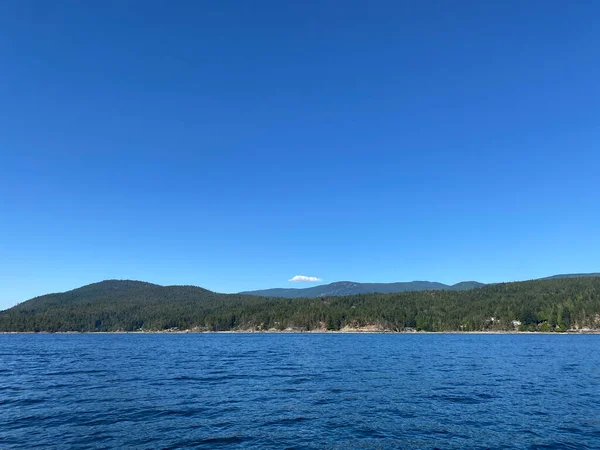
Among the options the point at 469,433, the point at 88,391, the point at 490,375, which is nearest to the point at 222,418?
the point at 469,433

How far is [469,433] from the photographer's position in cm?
2991

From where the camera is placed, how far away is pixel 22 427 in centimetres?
3166

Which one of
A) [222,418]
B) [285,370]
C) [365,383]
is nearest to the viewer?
[222,418]

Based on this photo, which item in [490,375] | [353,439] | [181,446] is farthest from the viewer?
[490,375]

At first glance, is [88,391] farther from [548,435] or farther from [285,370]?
[548,435]

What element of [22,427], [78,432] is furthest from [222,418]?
[22,427]

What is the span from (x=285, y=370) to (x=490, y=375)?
33375 mm

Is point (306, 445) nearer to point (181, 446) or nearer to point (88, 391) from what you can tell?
point (181, 446)

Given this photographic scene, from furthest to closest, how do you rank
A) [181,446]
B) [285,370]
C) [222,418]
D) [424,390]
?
[285,370] → [424,390] → [222,418] → [181,446]

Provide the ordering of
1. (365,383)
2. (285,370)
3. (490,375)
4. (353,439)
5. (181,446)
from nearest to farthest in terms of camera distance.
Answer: (181,446) < (353,439) < (365,383) < (490,375) < (285,370)

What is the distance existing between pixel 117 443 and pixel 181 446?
5.19 m

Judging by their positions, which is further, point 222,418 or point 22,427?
point 222,418

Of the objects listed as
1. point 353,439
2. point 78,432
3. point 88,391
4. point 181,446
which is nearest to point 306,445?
point 353,439

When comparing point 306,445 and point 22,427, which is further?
point 22,427
